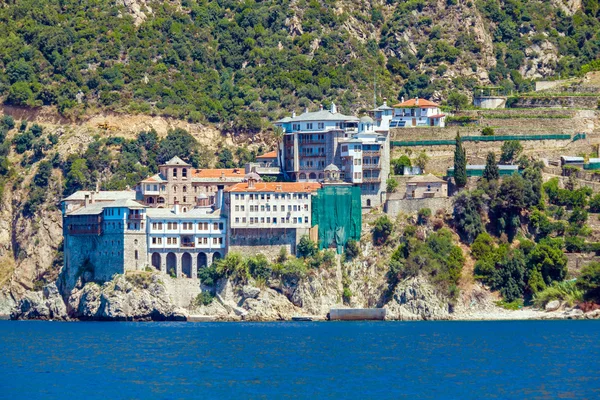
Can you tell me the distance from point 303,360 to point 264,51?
77.7 meters

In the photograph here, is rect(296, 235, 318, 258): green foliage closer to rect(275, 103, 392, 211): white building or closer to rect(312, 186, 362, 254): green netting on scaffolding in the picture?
rect(312, 186, 362, 254): green netting on scaffolding

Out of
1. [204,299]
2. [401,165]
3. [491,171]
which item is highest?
[401,165]

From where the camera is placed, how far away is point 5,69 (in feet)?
563

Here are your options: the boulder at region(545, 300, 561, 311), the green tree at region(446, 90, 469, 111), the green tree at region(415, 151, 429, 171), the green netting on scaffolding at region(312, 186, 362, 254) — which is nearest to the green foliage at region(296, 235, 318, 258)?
the green netting on scaffolding at region(312, 186, 362, 254)

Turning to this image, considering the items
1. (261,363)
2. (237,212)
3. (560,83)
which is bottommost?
(261,363)

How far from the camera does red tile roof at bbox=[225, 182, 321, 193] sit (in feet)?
426

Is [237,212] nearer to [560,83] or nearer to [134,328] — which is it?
[134,328]

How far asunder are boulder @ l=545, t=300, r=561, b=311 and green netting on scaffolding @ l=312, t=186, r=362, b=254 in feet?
50.6

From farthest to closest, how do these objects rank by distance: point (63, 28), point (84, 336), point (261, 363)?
point (63, 28) < point (84, 336) < point (261, 363)

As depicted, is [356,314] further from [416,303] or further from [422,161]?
[422,161]

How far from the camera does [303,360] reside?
101 m

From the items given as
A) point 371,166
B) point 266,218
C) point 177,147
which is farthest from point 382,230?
point 177,147

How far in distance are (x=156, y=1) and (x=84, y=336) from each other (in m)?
69.4

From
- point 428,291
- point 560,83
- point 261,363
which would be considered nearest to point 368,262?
point 428,291
